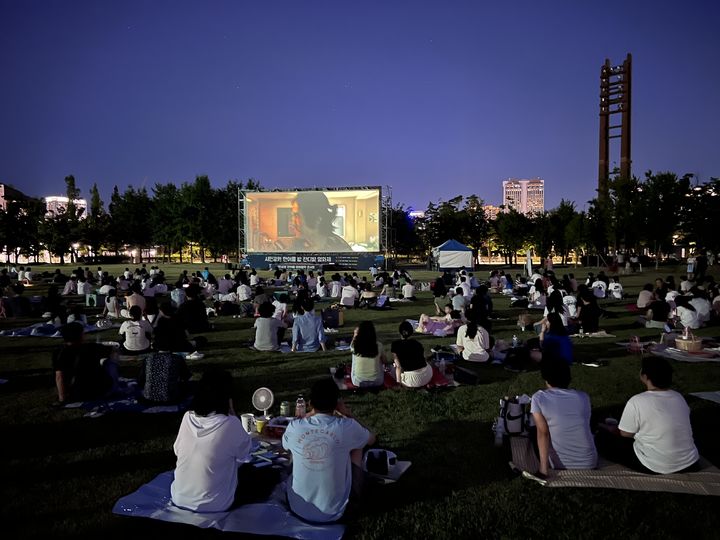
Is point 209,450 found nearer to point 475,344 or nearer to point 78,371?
point 78,371

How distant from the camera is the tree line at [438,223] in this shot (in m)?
38.9

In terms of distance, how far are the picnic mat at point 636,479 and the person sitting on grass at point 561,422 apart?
0.10 metres

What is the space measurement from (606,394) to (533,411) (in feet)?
11.3

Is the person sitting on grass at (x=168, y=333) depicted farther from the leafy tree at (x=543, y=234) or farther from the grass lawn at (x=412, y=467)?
the leafy tree at (x=543, y=234)

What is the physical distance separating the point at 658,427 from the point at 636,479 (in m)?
0.53

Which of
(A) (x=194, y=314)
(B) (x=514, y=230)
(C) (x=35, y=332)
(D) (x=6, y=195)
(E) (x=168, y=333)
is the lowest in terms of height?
(C) (x=35, y=332)

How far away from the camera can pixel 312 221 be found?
134 feet

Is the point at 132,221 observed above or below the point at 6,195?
below

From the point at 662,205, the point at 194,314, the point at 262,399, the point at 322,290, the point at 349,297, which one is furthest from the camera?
the point at 662,205

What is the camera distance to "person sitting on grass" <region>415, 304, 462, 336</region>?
11.9 metres

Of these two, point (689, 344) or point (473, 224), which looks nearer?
point (689, 344)

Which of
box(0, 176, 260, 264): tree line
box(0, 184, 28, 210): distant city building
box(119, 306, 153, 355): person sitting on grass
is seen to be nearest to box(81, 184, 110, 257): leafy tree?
box(0, 176, 260, 264): tree line

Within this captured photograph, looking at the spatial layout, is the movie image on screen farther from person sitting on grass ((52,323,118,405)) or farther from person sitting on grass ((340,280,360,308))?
person sitting on grass ((52,323,118,405))

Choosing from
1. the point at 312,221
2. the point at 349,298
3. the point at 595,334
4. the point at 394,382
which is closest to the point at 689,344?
the point at 595,334
